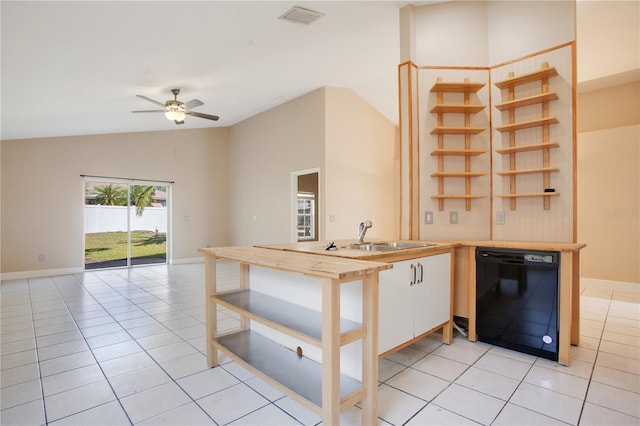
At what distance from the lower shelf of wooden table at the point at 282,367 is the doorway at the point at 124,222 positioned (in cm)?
599

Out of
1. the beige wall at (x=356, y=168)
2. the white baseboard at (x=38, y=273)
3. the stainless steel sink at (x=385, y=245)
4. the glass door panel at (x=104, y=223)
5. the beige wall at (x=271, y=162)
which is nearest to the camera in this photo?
the stainless steel sink at (x=385, y=245)

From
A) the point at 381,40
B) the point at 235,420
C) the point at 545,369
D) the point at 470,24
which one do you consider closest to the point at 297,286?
the point at 235,420

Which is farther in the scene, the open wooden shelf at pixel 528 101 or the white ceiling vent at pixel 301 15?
the white ceiling vent at pixel 301 15

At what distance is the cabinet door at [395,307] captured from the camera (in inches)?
80.0

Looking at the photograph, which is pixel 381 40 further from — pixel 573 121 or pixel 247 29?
pixel 573 121

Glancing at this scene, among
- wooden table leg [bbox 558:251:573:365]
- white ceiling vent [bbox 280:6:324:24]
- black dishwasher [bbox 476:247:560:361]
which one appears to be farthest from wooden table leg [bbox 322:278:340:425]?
white ceiling vent [bbox 280:6:324:24]

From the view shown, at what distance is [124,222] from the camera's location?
7.07 meters

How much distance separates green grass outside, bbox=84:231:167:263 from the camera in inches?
271

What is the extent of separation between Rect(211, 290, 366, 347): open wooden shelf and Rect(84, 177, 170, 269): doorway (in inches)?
234

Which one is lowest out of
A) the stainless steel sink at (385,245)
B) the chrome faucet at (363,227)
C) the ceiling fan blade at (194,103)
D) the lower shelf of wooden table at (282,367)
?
the lower shelf of wooden table at (282,367)

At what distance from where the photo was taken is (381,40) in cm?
427

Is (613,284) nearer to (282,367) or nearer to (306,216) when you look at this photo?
(282,367)

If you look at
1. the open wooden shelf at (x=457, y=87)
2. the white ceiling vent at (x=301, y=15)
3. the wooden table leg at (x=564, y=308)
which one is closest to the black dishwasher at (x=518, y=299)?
the wooden table leg at (x=564, y=308)

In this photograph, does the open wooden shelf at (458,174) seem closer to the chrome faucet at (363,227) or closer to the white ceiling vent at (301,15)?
the chrome faucet at (363,227)
